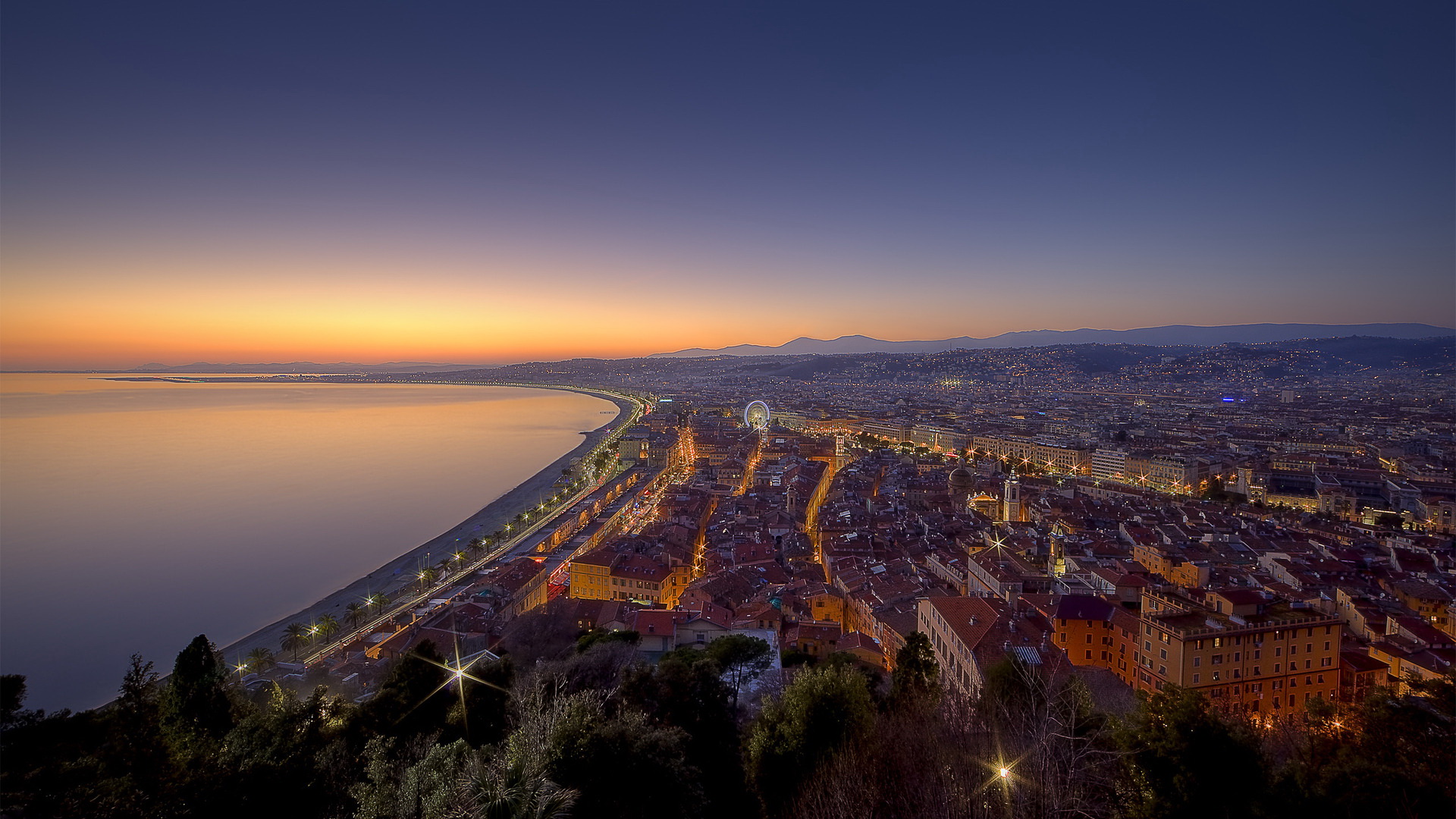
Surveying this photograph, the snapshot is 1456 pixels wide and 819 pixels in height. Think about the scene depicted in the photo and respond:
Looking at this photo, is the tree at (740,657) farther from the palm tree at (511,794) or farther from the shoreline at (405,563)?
the shoreline at (405,563)

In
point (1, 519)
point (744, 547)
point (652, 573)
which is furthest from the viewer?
point (1, 519)

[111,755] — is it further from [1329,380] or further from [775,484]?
[1329,380]

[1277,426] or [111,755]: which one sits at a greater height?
[111,755]

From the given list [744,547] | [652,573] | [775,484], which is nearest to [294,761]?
[652,573]

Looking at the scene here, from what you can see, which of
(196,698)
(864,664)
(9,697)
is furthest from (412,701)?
(864,664)

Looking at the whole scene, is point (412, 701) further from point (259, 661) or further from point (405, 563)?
point (405, 563)

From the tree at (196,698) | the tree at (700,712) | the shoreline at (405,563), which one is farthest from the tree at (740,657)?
the shoreline at (405,563)
